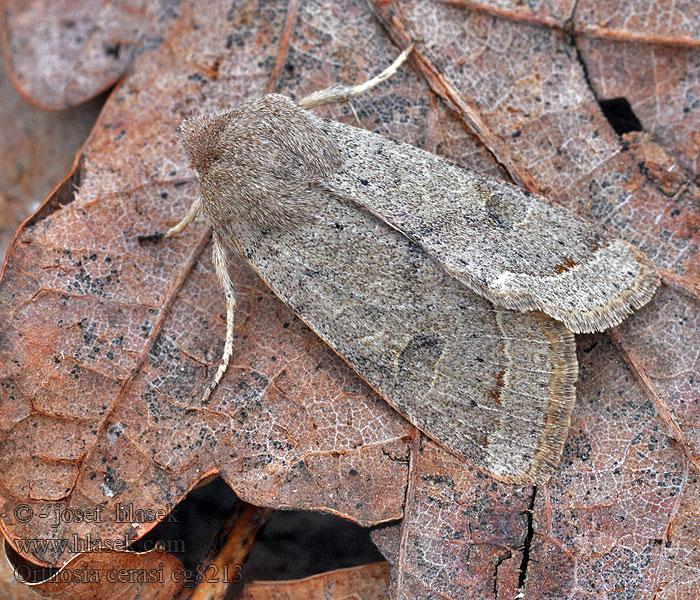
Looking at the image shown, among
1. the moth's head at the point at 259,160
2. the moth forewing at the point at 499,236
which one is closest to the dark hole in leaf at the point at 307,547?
the moth forewing at the point at 499,236

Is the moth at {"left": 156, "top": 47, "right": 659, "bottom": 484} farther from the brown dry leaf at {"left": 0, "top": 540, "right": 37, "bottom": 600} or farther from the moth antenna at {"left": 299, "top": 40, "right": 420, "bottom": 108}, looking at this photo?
the brown dry leaf at {"left": 0, "top": 540, "right": 37, "bottom": 600}

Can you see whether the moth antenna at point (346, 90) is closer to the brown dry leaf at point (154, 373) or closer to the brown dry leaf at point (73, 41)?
the brown dry leaf at point (154, 373)

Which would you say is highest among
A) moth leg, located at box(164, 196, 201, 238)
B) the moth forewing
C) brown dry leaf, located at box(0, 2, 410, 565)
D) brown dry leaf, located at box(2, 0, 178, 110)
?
brown dry leaf, located at box(2, 0, 178, 110)

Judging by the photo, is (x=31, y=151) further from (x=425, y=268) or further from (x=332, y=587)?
(x=332, y=587)

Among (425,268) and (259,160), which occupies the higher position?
(259,160)

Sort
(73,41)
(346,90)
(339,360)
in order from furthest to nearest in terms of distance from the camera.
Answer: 1. (73,41)
2. (346,90)
3. (339,360)

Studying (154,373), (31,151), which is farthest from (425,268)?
(31,151)

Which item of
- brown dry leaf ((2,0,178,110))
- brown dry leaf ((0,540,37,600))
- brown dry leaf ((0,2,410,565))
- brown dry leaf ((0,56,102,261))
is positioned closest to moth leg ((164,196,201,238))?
brown dry leaf ((0,2,410,565))
